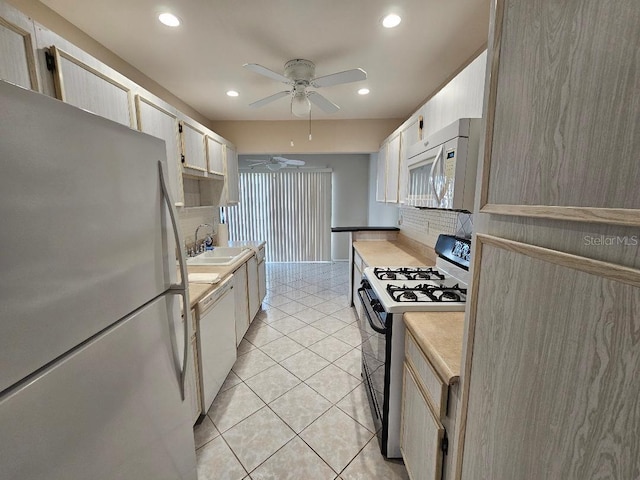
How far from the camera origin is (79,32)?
1775mm

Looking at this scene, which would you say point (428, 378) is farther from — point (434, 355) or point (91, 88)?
point (91, 88)

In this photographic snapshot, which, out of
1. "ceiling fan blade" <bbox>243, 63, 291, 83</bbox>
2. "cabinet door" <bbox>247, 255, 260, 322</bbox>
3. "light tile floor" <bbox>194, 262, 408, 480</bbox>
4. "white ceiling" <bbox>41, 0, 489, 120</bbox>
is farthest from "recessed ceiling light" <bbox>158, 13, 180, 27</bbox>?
"light tile floor" <bbox>194, 262, 408, 480</bbox>

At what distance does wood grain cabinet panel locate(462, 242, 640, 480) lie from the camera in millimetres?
406

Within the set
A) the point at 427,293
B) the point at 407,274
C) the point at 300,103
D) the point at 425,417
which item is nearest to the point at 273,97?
the point at 300,103

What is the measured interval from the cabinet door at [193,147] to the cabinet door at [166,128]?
11 cm

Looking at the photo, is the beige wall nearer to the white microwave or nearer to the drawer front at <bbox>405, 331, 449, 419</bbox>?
the white microwave

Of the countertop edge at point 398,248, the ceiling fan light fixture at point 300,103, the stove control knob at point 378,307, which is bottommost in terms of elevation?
the stove control knob at point 378,307

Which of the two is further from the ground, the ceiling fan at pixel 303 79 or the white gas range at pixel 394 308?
the ceiling fan at pixel 303 79

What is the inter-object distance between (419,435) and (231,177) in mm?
3483

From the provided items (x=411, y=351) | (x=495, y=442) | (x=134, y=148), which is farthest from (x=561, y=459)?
(x=134, y=148)

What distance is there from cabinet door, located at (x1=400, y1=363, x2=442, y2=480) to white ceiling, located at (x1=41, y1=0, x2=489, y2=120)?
6.92ft

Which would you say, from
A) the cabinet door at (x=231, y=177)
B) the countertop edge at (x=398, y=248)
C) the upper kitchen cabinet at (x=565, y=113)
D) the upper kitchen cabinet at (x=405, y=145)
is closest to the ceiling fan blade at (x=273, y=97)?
the upper kitchen cabinet at (x=405, y=145)

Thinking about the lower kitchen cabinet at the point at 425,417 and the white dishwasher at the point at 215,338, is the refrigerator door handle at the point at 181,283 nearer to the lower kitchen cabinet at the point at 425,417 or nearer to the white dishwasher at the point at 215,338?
the white dishwasher at the point at 215,338

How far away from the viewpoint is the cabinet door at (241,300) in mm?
2543
